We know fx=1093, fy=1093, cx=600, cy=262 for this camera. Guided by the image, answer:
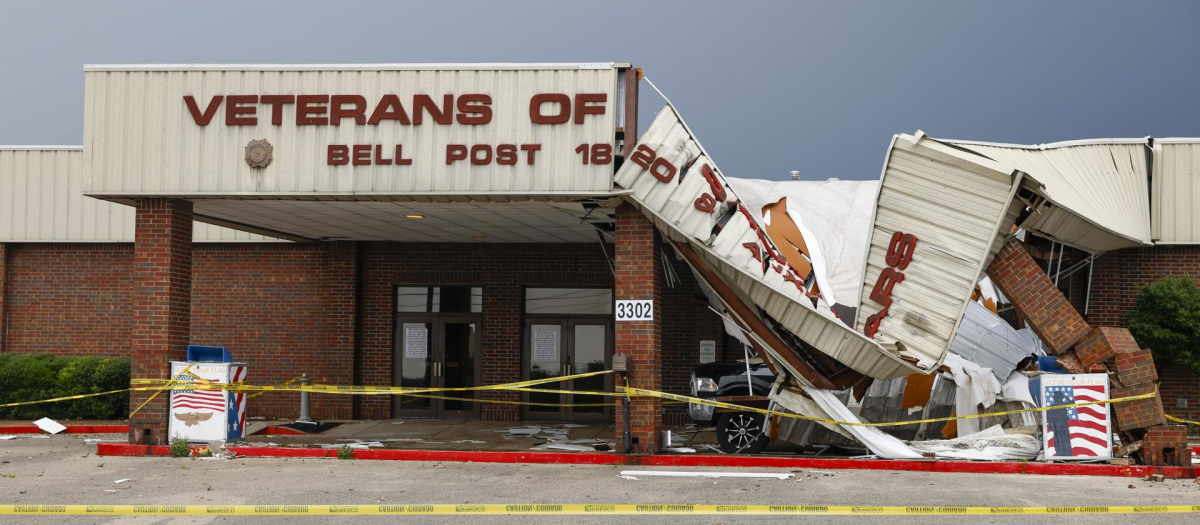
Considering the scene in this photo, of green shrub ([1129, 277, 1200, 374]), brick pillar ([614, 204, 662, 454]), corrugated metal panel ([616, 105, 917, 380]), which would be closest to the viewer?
corrugated metal panel ([616, 105, 917, 380])

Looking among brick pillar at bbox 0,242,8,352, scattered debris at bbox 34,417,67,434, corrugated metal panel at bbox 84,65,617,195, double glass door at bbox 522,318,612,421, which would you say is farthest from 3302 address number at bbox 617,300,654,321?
brick pillar at bbox 0,242,8,352

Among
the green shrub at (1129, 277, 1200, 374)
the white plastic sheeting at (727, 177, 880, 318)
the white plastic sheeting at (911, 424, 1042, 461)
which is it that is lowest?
the white plastic sheeting at (911, 424, 1042, 461)

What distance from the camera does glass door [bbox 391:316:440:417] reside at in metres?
21.0

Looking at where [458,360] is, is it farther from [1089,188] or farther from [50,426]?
[1089,188]

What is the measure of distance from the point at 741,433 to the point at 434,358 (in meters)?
A: 7.76

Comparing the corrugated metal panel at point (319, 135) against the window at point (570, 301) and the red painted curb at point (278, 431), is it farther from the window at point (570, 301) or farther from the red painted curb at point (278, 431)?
the window at point (570, 301)

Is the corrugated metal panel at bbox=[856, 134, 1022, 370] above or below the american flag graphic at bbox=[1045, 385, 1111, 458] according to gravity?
above

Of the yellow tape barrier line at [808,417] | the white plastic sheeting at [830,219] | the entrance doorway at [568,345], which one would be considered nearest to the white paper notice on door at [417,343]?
the entrance doorway at [568,345]

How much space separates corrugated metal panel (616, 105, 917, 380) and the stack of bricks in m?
2.10

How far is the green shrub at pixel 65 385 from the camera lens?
65.1 ft

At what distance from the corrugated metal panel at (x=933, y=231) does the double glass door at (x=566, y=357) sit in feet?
24.9

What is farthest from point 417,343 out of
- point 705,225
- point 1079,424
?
point 1079,424

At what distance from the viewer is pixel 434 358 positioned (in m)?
21.0

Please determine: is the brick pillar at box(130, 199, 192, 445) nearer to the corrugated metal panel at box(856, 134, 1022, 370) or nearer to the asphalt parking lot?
the asphalt parking lot
